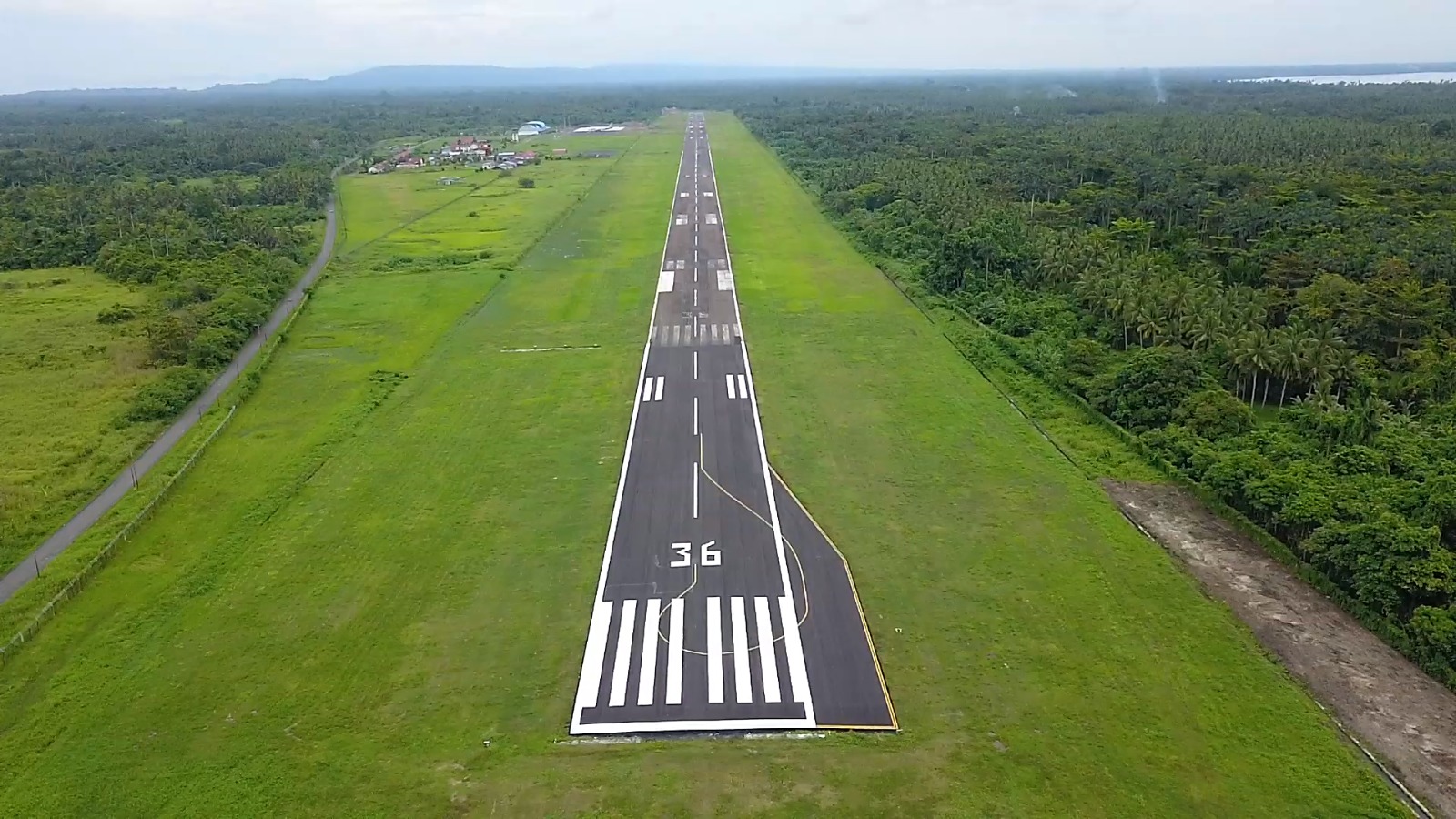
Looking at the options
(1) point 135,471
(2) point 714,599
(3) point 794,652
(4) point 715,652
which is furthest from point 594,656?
(1) point 135,471

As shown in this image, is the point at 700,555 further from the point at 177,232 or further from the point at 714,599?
the point at 177,232

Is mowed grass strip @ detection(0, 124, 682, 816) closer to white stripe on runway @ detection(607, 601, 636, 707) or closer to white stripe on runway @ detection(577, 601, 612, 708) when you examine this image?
white stripe on runway @ detection(577, 601, 612, 708)

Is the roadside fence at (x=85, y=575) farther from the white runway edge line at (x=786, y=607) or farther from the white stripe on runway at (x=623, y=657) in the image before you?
the white runway edge line at (x=786, y=607)

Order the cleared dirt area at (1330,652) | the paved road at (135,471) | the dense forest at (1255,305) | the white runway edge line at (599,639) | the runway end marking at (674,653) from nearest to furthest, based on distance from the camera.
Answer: the cleared dirt area at (1330,652) → the white runway edge line at (599,639) → the runway end marking at (674,653) → the dense forest at (1255,305) → the paved road at (135,471)

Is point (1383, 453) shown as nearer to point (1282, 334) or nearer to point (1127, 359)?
point (1282, 334)

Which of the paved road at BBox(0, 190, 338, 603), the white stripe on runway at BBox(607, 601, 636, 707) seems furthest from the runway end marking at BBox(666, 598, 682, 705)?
the paved road at BBox(0, 190, 338, 603)

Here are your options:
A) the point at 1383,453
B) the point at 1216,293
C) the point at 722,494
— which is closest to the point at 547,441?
the point at 722,494

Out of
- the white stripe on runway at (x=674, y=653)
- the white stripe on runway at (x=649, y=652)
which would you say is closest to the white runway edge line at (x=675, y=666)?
the white stripe on runway at (x=674, y=653)
